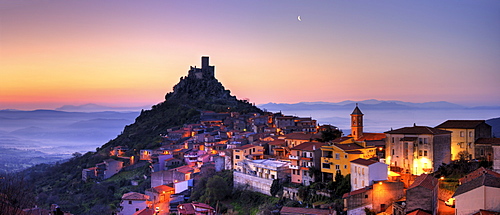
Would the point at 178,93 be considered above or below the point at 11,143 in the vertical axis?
above

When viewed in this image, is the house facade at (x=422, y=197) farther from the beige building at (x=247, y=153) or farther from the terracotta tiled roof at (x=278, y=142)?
the terracotta tiled roof at (x=278, y=142)

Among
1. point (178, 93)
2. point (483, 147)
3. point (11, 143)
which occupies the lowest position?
point (11, 143)

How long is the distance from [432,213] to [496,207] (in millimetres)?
3076

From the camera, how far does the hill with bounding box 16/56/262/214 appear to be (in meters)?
41.4

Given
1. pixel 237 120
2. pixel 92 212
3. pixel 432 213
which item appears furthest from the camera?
pixel 237 120

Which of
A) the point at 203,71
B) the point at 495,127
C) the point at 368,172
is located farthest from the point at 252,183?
the point at 203,71

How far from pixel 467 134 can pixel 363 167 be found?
25.0 ft

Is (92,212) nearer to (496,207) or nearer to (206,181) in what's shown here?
(206,181)

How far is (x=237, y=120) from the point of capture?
194ft

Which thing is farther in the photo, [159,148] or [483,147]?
[159,148]

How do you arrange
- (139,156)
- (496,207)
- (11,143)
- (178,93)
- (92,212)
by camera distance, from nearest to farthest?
(496,207), (92,212), (139,156), (178,93), (11,143)

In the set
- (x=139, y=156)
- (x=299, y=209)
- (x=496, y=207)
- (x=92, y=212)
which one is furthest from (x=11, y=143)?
(x=496, y=207)

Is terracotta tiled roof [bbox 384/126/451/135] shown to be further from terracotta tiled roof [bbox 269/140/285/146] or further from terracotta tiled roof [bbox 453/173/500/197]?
terracotta tiled roof [bbox 269/140/285/146]

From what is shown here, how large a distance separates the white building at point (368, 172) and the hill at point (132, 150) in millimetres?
21680
